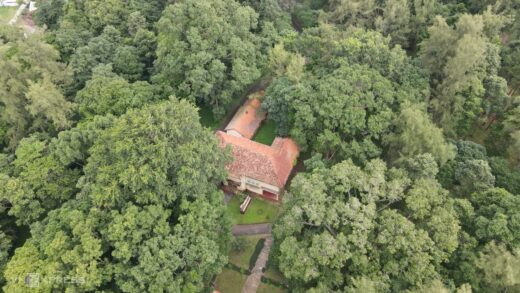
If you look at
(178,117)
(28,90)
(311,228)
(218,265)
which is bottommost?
(218,265)

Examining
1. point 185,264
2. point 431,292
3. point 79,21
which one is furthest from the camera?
point 79,21

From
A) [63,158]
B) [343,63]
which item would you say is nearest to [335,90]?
[343,63]

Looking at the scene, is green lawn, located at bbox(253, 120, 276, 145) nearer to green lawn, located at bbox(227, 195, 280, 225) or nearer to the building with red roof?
the building with red roof

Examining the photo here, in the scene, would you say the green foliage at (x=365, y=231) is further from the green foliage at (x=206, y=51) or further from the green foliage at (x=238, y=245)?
the green foliage at (x=206, y=51)

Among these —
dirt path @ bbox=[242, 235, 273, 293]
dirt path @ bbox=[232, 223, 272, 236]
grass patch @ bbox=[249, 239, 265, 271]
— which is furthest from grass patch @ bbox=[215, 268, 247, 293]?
dirt path @ bbox=[232, 223, 272, 236]

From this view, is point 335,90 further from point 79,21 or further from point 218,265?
point 79,21
